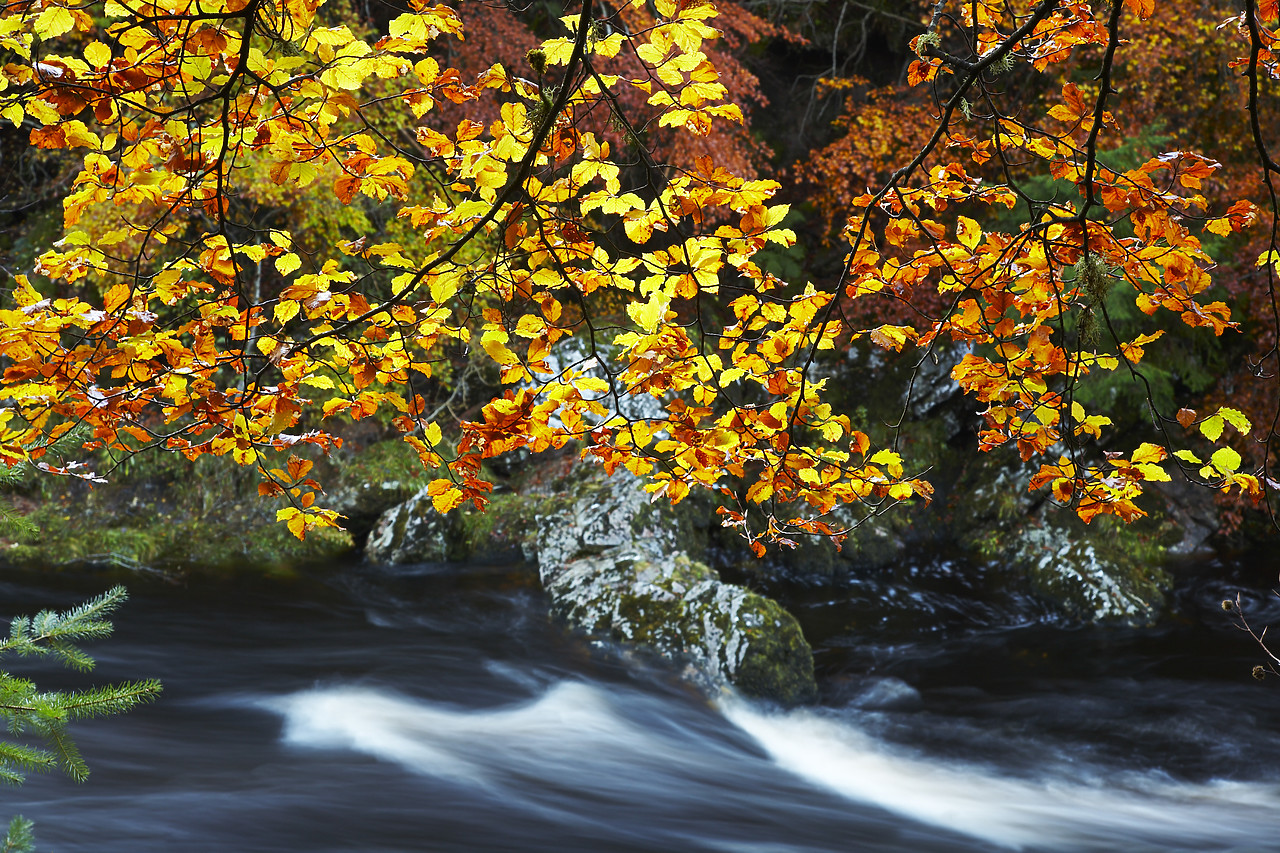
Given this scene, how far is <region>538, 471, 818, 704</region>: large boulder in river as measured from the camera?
601 centimetres

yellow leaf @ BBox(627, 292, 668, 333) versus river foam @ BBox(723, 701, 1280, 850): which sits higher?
yellow leaf @ BBox(627, 292, 668, 333)

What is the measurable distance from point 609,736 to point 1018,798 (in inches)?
92.5

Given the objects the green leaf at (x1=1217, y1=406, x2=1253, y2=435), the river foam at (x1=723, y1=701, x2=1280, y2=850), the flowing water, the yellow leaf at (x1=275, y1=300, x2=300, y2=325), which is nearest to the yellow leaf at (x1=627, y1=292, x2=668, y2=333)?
the yellow leaf at (x1=275, y1=300, x2=300, y2=325)

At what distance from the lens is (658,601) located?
21.2ft

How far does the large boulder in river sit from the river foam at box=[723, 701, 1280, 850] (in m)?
0.30

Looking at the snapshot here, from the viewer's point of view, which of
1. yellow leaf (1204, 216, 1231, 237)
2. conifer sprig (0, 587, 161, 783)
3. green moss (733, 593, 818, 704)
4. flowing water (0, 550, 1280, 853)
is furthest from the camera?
green moss (733, 593, 818, 704)

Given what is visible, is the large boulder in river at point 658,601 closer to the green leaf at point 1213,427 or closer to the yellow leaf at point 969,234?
the yellow leaf at point 969,234

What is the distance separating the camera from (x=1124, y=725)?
621cm

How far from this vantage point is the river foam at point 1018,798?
189 inches

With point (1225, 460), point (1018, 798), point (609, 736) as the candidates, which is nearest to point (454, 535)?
point (609, 736)

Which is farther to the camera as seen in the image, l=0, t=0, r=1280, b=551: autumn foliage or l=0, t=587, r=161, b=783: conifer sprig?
l=0, t=587, r=161, b=783: conifer sprig

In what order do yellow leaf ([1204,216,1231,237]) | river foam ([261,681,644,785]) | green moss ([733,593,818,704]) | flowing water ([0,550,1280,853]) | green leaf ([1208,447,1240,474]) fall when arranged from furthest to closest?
1. green moss ([733,593,818,704])
2. river foam ([261,681,644,785])
3. flowing water ([0,550,1280,853])
4. green leaf ([1208,447,1240,474])
5. yellow leaf ([1204,216,1231,237])

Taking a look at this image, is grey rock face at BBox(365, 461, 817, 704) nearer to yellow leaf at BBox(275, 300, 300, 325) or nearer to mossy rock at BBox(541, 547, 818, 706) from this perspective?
mossy rock at BBox(541, 547, 818, 706)

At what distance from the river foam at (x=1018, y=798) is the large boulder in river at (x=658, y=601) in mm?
298
